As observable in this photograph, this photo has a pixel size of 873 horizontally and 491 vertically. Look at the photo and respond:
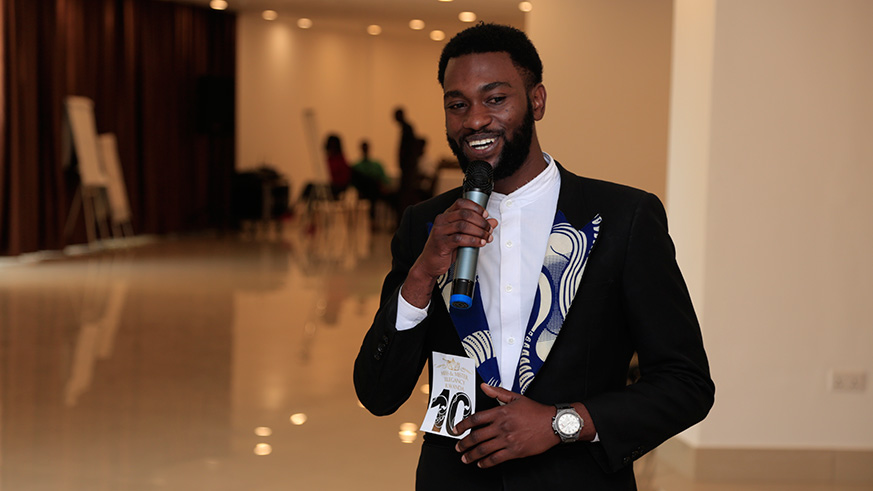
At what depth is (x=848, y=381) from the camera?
12.1 ft

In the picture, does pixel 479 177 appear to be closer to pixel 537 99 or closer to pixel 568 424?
pixel 537 99

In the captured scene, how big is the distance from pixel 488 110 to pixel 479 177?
0.35 ft

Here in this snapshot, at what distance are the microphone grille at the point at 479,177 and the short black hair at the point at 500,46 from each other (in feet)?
0.48

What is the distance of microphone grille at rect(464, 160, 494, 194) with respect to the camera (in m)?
1.29

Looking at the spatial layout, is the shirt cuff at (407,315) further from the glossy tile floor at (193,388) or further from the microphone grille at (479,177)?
the glossy tile floor at (193,388)

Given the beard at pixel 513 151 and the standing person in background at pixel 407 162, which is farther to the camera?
the standing person in background at pixel 407 162

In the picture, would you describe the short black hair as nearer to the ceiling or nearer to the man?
the man

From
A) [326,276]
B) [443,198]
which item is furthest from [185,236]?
[443,198]

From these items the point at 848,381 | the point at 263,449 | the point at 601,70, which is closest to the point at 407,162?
the point at 601,70

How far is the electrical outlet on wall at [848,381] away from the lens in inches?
145

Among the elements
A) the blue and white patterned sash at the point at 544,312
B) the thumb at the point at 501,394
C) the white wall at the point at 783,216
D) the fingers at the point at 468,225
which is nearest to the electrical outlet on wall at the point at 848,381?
the white wall at the point at 783,216

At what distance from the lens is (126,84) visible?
11.5 m

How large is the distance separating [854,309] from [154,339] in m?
4.13

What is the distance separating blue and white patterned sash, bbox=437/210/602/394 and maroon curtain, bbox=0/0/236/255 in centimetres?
921
